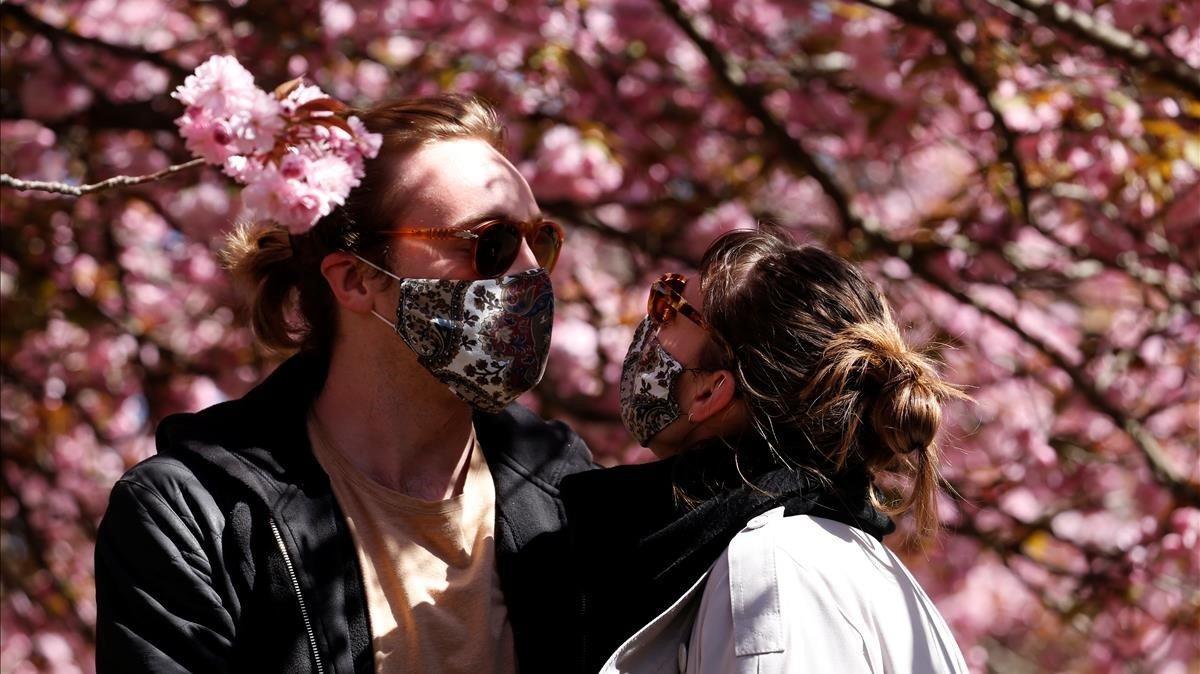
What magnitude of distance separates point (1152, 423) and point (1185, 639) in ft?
3.84

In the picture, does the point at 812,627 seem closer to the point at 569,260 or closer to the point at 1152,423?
the point at 569,260

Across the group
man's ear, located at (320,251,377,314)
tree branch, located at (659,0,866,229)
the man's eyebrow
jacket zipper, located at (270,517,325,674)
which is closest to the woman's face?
the man's eyebrow

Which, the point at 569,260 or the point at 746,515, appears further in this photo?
the point at 569,260

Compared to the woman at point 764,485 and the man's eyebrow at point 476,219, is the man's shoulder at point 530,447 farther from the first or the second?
the man's eyebrow at point 476,219

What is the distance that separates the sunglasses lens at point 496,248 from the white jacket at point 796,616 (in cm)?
61

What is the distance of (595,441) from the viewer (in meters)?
4.36

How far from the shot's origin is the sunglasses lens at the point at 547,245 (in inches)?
86.0

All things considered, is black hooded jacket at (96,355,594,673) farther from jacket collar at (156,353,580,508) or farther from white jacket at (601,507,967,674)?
white jacket at (601,507,967,674)

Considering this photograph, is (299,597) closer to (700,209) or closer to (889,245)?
(889,245)

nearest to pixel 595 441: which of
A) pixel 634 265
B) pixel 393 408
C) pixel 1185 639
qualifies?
pixel 634 265

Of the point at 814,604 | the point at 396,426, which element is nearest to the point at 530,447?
the point at 396,426

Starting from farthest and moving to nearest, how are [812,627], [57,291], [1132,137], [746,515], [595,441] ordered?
1. [595,441]
2. [57,291]
3. [1132,137]
4. [746,515]
5. [812,627]

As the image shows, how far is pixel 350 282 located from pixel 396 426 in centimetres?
25

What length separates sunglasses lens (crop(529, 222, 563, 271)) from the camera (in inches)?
86.0
